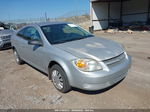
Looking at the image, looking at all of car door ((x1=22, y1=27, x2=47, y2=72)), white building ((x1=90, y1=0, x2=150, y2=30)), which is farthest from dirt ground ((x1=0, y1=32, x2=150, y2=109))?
white building ((x1=90, y1=0, x2=150, y2=30))

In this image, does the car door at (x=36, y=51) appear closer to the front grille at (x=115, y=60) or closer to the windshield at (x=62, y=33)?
the windshield at (x=62, y=33)

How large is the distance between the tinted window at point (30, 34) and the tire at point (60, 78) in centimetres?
102

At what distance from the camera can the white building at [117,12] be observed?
15267mm

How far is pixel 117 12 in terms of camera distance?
58.0 ft

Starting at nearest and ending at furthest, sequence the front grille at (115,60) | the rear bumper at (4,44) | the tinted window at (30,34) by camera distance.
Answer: the front grille at (115,60), the tinted window at (30,34), the rear bumper at (4,44)

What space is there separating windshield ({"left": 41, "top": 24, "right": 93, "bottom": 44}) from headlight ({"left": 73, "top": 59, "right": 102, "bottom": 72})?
38.7 inches

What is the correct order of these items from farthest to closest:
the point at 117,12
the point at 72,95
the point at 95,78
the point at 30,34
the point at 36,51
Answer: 1. the point at 117,12
2. the point at 30,34
3. the point at 36,51
4. the point at 72,95
5. the point at 95,78

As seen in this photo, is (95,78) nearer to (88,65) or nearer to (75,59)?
(88,65)

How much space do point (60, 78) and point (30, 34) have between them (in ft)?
6.15

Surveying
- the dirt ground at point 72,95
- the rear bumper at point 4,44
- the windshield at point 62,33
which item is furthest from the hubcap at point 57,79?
the rear bumper at point 4,44

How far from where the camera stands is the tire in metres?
2.95

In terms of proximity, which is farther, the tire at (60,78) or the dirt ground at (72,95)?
the tire at (60,78)

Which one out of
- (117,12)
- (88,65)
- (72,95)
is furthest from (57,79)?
(117,12)

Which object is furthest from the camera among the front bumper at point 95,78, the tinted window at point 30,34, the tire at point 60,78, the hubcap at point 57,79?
the tinted window at point 30,34
